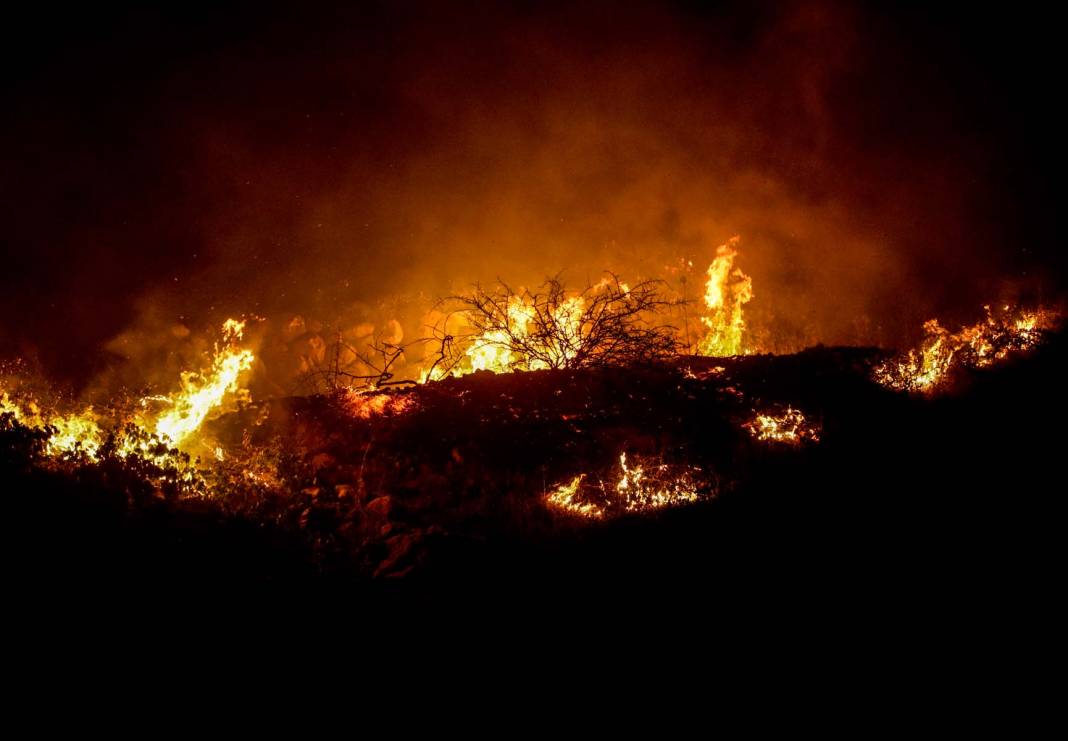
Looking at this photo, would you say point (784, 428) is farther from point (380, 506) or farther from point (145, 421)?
point (145, 421)

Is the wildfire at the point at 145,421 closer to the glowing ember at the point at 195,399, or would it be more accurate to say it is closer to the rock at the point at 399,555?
the glowing ember at the point at 195,399

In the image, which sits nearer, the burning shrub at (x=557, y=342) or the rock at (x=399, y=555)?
the rock at (x=399, y=555)

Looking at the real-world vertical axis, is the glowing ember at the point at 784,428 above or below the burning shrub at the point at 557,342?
below

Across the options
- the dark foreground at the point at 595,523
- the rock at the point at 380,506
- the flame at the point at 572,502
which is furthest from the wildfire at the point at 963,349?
the rock at the point at 380,506

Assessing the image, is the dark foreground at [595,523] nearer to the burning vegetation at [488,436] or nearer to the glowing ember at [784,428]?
the burning vegetation at [488,436]

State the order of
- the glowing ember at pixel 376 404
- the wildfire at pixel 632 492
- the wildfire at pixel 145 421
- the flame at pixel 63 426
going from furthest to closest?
1. the glowing ember at pixel 376 404
2. the wildfire at pixel 145 421
3. the flame at pixel 63 426
4. the wildfire at pixel 632 492

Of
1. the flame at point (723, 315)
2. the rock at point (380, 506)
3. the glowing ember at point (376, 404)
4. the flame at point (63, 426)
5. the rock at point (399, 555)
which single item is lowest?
the rock at point (399, 555)

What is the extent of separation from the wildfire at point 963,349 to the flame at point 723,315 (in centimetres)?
284

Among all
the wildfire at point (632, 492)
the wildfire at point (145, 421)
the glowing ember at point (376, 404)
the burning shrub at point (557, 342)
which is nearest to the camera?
the wildfire at point (632, 492)

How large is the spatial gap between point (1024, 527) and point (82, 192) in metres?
15.0

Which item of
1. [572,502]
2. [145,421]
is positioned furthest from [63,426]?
[572,502]

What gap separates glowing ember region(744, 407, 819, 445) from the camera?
6.18 m

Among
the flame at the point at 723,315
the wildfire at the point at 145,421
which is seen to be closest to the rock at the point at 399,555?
the wildfire at the point at 145,421

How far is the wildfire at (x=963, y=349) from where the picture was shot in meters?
7.40
